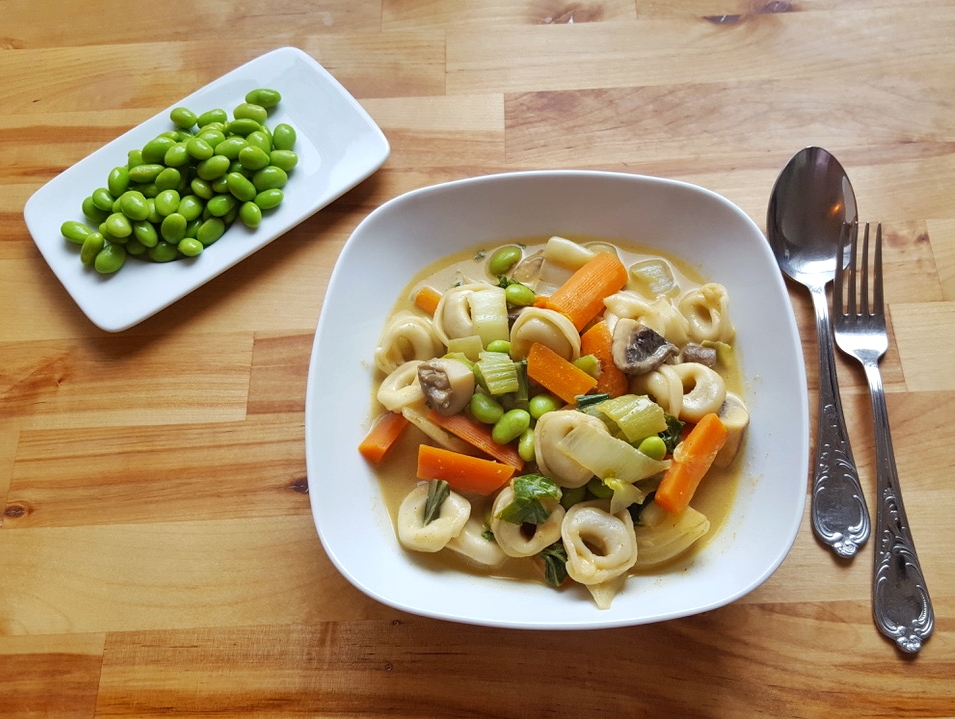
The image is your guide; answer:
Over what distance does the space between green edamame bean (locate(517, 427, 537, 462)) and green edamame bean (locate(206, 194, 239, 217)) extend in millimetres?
1438

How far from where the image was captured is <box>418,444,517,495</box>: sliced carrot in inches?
86.8

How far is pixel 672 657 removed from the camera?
2.24m

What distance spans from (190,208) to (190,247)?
0.18 meters

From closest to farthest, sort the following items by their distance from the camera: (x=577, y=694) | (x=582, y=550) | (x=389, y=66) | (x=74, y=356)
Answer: (x=582, y=550)
(x=577, y=694)
(x=74, y=356)
(x=389, y=66)

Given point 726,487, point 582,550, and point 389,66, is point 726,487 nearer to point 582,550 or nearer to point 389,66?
point 582,550

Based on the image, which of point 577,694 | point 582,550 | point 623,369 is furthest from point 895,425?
point 577,694

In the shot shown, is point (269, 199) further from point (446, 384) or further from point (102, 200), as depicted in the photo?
point (446, 384)

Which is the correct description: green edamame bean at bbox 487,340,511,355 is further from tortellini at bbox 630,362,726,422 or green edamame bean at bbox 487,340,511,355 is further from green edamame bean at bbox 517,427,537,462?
tortellini at bbox 630,362,726,422

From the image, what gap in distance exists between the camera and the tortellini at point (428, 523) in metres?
2.16

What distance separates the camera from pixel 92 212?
2828 millimetres

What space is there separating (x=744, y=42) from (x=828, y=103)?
427 millimetres

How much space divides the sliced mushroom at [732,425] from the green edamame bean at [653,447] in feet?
0.83

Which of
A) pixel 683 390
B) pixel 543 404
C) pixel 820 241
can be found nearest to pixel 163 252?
pixel 543 404

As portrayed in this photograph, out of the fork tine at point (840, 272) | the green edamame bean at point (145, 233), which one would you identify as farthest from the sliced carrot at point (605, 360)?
the green edamame bean at point (145, 233)
